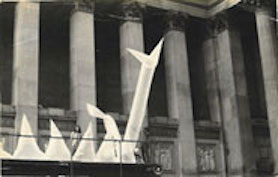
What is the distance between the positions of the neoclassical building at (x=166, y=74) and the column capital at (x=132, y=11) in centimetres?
6

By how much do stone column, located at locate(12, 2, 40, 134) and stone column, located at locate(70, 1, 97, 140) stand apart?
92.7 inches

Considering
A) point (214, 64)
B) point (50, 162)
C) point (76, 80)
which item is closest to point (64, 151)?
point (50, 162)

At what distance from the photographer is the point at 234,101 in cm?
3102

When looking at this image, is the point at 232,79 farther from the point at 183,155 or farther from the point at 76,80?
the point at 76,80

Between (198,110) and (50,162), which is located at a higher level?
(198,110)

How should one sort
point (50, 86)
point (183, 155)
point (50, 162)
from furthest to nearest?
point (50, 86), point (183, 155), point (50, 162)

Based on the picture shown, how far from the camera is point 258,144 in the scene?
3241 centimetres

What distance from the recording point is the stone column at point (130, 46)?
28.9 metres

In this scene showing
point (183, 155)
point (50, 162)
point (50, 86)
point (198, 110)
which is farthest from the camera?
point (198, 110)

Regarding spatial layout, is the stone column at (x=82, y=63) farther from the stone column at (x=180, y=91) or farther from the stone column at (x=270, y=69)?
the stone column at (x=270, y=69)

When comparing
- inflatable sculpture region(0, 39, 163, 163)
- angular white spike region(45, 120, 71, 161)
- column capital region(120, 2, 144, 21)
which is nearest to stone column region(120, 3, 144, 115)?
column capital region(120, 2, 144, 21)

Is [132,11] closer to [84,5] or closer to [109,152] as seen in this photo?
[84,5]

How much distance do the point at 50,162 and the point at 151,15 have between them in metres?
21.0

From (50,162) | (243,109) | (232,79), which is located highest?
(232,79)
